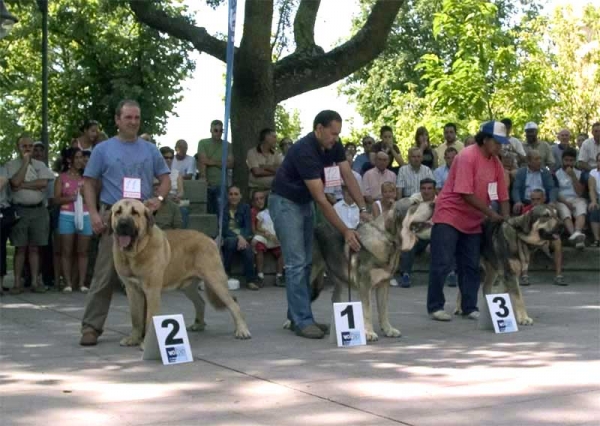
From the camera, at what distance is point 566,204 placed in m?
16.6

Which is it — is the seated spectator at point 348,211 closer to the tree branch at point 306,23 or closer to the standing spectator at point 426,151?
the standing spectator at point 426,151

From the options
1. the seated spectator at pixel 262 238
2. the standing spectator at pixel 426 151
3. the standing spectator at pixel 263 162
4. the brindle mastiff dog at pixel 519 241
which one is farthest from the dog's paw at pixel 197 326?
the standing spectator at pixel 426 151

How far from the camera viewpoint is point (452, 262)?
37.1 ft

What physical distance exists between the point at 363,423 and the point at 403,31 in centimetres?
5183

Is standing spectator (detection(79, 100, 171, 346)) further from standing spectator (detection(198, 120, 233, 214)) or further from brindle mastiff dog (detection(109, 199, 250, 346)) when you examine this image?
standing spectator (detection(198, 120, 233, 214))

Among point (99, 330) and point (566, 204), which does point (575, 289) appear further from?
point (99, 330)

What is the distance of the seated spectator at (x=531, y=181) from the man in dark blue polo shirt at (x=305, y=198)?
269 inches

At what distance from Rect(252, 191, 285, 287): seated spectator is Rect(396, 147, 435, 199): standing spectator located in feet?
7.09

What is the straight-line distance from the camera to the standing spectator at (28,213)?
14.5m

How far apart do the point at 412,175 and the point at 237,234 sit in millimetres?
3004

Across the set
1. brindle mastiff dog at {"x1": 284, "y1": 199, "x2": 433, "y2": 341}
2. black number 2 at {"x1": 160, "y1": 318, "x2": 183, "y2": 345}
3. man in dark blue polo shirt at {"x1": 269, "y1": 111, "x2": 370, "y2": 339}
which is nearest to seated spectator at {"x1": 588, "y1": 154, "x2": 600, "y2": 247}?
brindle mastiff dog at {"x1": 284, "y1": 199, "x2": 433, "y2": 341}

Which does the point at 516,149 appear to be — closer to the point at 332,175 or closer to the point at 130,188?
the point at 332,175

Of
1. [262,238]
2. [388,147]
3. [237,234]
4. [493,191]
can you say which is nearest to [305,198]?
[493,191]

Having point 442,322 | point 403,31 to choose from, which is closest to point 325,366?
point 442,322
